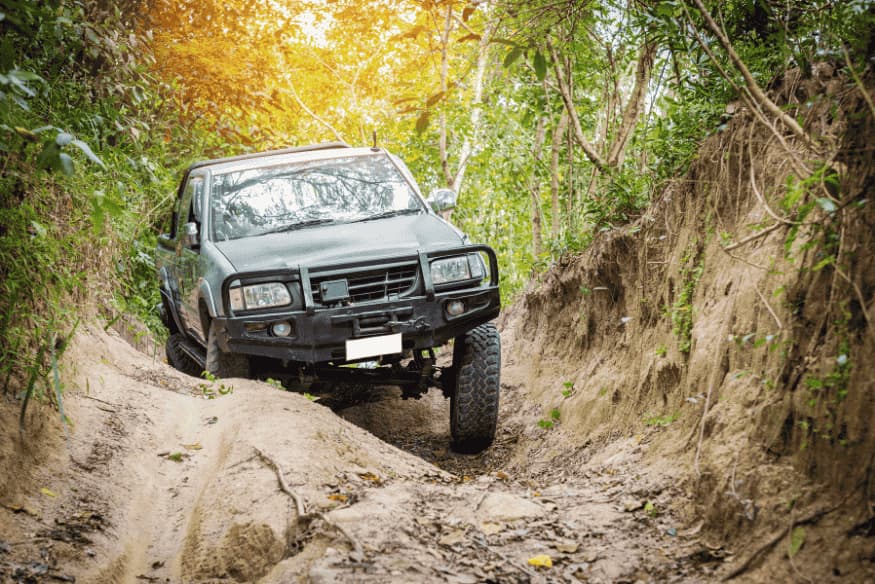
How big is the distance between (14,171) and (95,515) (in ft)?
5.09

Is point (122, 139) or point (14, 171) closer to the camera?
point (14, 171)

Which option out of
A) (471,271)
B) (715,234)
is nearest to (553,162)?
(471,271)

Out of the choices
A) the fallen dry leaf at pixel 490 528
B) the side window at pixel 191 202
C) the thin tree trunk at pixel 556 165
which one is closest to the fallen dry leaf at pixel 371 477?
the fallen dry leaf at pixel 490 528

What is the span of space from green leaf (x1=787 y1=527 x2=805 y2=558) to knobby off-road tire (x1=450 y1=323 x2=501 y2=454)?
2.73 m

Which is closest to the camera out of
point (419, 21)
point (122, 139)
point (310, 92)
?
point (122, 139)

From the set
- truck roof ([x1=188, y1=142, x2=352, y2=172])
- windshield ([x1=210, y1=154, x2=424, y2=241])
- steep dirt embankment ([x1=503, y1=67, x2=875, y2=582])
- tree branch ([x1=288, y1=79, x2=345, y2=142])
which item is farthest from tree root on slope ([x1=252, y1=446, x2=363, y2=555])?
tree branch ([x1=288, y1=79, x2=345, y2=142])

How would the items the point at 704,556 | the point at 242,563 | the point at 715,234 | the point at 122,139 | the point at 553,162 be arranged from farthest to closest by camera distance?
the point at 553,162 → the point at 122,139 → the point at 715,234 → the point at 242,563 → the point at 704,556

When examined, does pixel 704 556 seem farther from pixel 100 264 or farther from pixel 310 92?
pixel 310 92

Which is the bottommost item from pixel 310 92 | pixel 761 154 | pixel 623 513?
pixel 623 513

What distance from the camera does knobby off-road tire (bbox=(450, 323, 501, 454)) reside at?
17.4 ft

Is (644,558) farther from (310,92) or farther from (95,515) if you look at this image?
(310,92)

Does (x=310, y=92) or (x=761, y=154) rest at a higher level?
(x=310, y=92)

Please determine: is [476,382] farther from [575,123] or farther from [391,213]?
[575,123]

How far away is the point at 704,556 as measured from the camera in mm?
2916
